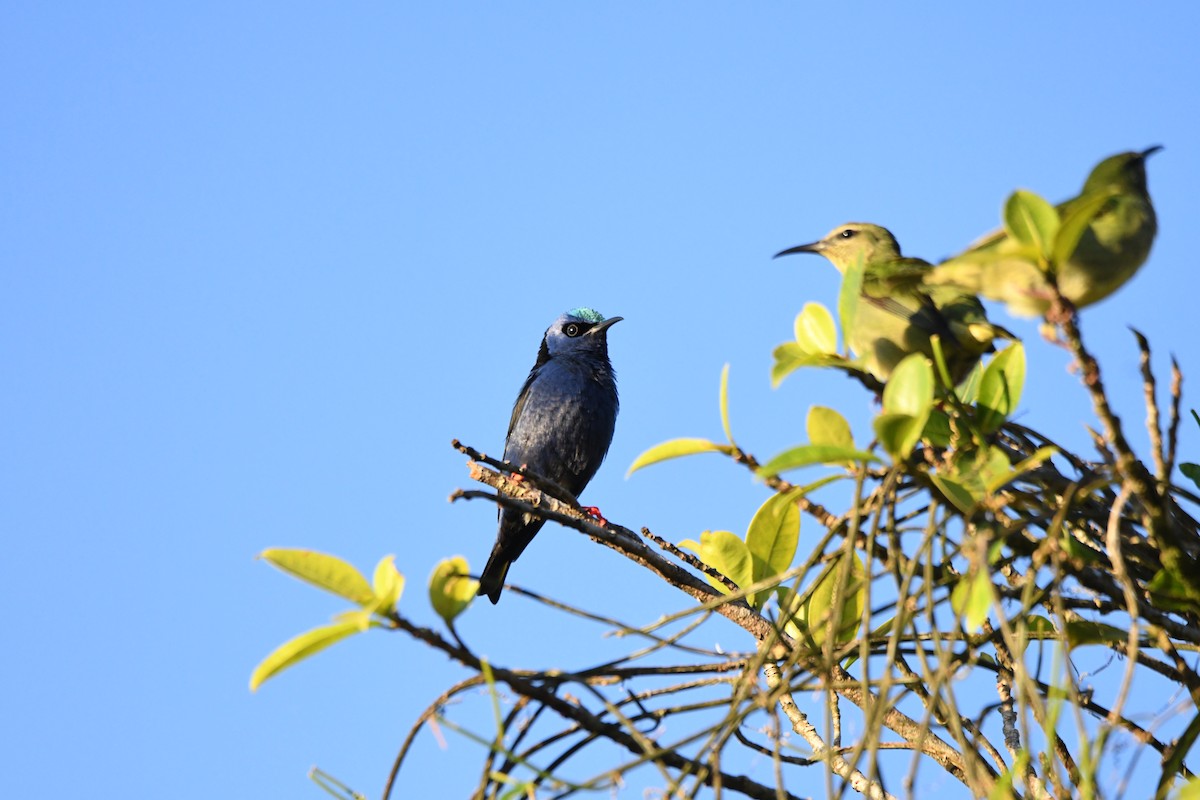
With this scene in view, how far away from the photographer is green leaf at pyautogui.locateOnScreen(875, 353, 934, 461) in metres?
1.47

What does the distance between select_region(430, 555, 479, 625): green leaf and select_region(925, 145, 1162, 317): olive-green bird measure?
731 millimetres

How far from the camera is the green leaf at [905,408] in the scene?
1473 mm

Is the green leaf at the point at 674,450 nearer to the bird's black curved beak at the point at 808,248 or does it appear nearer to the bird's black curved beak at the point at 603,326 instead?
the bird's black curved beak at the point at 808,248

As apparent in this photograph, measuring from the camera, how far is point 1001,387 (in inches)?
69.1

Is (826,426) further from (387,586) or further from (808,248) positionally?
(808,248)

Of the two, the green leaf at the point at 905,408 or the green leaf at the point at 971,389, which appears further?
the green leaf at the point at 971,389

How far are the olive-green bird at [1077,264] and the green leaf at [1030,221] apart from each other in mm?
19

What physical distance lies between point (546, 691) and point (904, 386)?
2.01ft

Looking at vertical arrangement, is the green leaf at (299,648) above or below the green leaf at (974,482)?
below

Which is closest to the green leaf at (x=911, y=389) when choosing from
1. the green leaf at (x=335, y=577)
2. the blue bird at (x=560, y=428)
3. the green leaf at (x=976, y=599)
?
the green leaf at (x=976, y=599)

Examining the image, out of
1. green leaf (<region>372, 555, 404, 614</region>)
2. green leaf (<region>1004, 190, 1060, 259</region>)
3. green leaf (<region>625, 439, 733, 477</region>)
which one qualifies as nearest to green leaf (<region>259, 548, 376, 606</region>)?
green leaf (<region>372, 555, 404, 614</region>)

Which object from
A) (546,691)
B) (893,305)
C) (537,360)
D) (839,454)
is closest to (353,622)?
(546,691)

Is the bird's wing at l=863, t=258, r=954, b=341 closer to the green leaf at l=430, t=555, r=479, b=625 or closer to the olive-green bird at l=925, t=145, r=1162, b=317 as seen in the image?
the olive-green bird at l=925, t=145, r=1162, b=317

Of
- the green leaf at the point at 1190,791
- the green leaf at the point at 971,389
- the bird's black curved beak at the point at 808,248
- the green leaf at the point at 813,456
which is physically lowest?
the green leaf at the point at 1190,791
